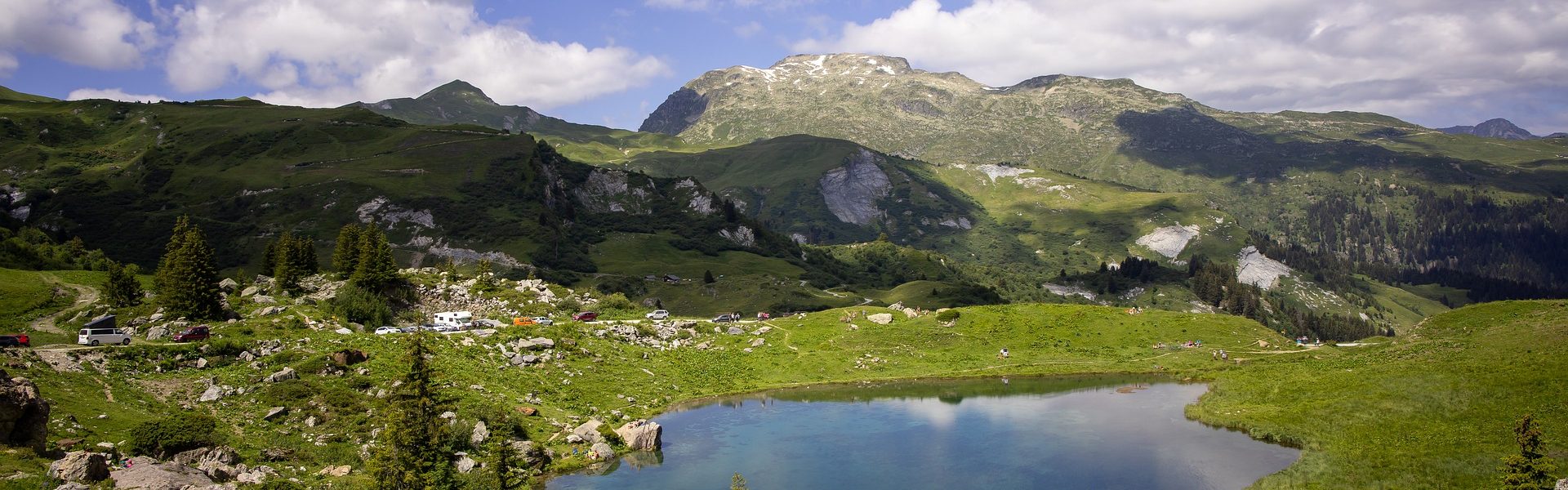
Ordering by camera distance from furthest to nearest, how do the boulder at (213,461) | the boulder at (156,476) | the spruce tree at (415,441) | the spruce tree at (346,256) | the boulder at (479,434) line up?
the spruce tree at (346,256) → the boulder at (479,434) → the spruce tree at (415,441) → the boulder at (213,461) → the boulder at (156,476)

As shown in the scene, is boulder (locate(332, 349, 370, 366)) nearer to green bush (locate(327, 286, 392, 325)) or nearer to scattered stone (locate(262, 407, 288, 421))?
Answer: scattered stone (locate(262, 407, 288, 421))

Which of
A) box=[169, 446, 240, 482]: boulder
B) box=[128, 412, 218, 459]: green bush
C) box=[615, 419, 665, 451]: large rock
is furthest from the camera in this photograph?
box=[615, 419, 665, 451]: large rock

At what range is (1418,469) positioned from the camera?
4681 cm

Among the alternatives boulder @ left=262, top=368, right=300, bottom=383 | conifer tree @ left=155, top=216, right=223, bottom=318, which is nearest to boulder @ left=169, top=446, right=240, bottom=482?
boulder @ left=262, top=368, right=300, bottom=383

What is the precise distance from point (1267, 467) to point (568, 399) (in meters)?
48.7

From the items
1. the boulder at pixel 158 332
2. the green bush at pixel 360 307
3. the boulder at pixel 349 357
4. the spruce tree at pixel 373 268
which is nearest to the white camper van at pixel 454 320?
the green bush at pixel 360 307

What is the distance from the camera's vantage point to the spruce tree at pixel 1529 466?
3678cm

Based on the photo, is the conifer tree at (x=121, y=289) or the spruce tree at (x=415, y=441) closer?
the spruce tree at (x=415, y=441)

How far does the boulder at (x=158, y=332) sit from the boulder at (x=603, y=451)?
3208cm

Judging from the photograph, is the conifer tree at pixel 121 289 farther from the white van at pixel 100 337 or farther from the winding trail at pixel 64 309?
the white van at pixel 100 337

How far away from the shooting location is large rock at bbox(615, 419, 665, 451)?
2338 inches

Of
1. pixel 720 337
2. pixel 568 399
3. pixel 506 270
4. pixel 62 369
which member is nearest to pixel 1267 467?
pixel 568 399

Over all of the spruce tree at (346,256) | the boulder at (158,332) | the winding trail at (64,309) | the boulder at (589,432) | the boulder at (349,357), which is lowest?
the boulder at (589,432)

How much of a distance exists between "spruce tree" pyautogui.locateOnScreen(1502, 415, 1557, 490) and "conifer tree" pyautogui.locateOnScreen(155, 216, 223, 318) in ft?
268
